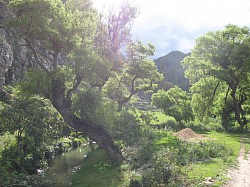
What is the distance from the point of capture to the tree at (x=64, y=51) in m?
25.1

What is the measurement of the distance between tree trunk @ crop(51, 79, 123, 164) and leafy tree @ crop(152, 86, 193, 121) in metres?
27.4

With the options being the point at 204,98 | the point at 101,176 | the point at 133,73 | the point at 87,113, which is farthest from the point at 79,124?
the point at 204,98

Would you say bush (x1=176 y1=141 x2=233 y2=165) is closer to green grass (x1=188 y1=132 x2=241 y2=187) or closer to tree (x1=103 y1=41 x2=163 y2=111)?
green grass (x1=188 y1=132 x2=241 y2=187)

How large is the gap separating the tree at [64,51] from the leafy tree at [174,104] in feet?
90.1

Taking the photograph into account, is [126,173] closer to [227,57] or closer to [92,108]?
[92,108]

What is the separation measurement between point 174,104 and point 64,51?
3315 centimetres

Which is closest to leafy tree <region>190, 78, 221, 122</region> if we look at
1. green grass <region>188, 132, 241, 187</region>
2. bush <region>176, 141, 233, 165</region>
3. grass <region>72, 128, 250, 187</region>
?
grass <region>72, 128, 250, 187</region>

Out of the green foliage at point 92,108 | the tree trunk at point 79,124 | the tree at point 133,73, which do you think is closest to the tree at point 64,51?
the tree trunk at point 79,124

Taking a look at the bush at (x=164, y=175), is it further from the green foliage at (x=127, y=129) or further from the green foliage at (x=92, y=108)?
the green foliage at (x=127, y=129)

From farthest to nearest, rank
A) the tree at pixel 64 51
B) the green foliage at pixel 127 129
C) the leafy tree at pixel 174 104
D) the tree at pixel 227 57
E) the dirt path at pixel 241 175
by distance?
the leafy tree at pixel 174 104 → the tree at pixel 227 57 → the green foliage at pixel 127 129 → the tree at pixel 64 51 → the dirt path at pixel 241 175

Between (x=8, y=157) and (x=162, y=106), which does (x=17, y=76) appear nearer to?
(x=162, y=106)

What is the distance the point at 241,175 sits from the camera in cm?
1908

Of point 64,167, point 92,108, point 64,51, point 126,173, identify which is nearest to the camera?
point 126,173

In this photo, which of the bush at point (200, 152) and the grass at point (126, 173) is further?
the bush at point (200, 152)
